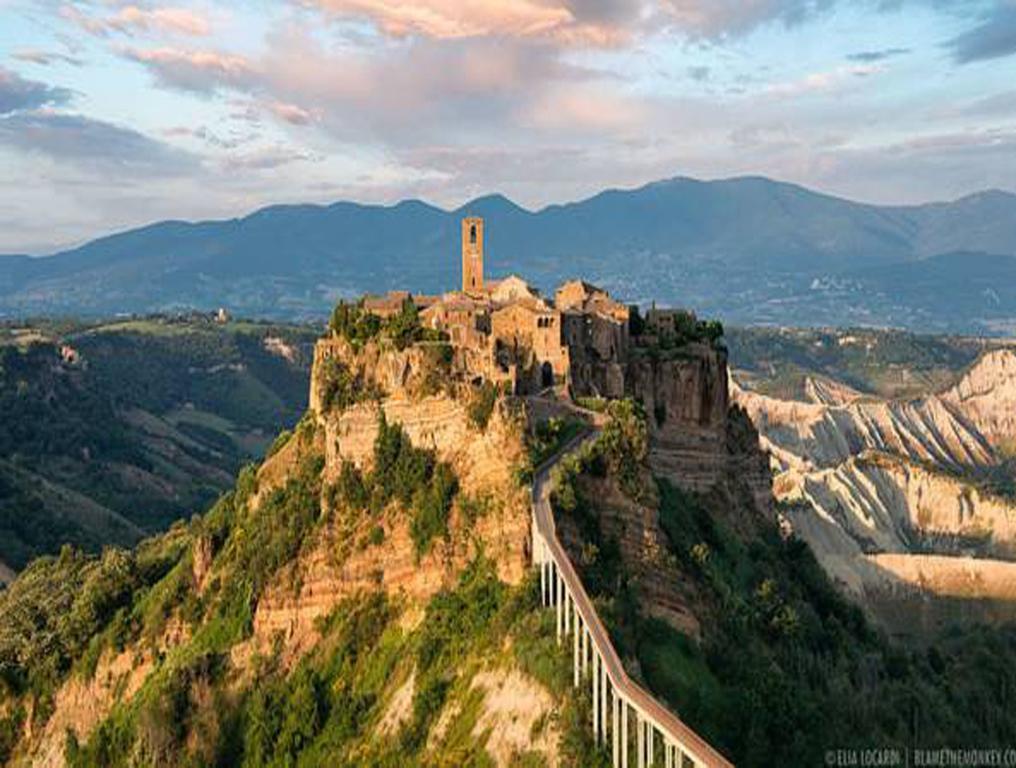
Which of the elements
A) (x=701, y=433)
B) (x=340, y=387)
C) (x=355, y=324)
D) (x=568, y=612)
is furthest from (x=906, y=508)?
(x=568, y=612)

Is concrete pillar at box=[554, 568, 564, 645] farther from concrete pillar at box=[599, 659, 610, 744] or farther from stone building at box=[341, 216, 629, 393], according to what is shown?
stone building at box=[341, 216, 629, 393]

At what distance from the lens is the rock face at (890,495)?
97.2 m

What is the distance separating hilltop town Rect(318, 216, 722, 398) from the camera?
53312 mm

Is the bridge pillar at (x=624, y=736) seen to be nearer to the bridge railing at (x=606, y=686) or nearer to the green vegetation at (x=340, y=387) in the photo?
the bridge railing at (x=606, y=686)

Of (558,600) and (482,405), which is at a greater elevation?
(482,405)

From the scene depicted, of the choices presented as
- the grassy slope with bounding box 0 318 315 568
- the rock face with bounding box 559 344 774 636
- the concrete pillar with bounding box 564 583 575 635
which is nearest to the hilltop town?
the rock face with bounding box 559 344 774 636

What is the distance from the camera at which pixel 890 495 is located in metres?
133

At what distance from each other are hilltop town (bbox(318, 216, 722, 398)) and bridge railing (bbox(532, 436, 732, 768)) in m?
12.2

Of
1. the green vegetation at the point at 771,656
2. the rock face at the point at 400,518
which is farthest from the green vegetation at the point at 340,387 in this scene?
the green vegetation at the point at 771,656

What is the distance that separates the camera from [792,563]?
210ft

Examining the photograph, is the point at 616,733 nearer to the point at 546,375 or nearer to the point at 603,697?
the point at 603,697

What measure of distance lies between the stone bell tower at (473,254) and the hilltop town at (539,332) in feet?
12.7

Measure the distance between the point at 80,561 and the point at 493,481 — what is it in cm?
4923

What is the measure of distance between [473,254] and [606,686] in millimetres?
43617
